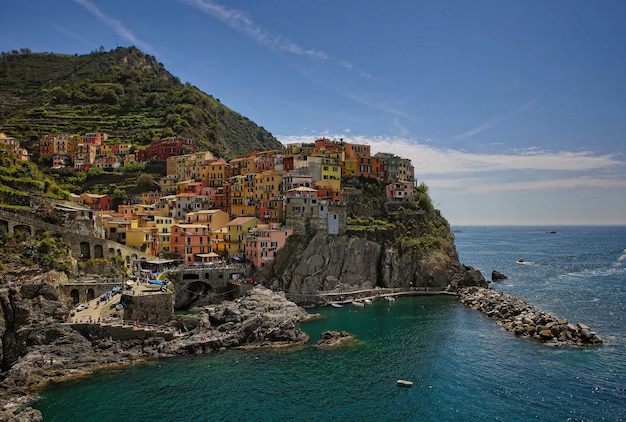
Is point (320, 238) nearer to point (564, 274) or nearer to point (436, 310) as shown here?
point (436, 310)

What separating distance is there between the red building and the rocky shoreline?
59.5 metres

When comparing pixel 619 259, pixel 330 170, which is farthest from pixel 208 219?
pixel 619 259

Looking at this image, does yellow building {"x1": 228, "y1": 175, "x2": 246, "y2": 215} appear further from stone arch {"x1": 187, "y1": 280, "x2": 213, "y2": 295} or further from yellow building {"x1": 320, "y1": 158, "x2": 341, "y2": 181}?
stone arch {"x1": 187, "y1": 280, "x2": 213, "y2": 295}

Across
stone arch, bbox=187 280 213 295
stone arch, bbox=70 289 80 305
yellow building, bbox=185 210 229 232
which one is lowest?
stone arch, bbox=187 280 213 295

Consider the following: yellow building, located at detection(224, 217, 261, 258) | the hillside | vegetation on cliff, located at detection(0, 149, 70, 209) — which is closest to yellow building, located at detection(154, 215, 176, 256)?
yellow building, located at detection(224, 217, 261, 258)

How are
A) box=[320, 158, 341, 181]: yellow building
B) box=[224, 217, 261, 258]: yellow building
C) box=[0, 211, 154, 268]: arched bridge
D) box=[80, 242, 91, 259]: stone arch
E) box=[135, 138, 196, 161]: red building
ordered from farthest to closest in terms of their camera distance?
box=[135, 138, 196, 161]: red building → box=[320, 158, 341, 181]: yellow building → box=[224, 217, 261, 258]: yellow building → box=[80, 242, 91, 259]: stone arch → box=[0, 211, 154, 268]: arched bridge

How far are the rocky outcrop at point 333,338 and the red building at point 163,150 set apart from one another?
65.5 m

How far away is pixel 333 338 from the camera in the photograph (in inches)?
1773

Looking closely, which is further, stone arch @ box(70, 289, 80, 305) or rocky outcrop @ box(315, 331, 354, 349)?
stone arch @ box(70, 289, 80, 305)

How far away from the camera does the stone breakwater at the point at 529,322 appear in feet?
145

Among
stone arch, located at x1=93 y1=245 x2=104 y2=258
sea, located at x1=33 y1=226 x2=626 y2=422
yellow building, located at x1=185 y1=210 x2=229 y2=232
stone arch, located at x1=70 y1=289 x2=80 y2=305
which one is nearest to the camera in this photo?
sea, located at x1=33 y1=226 x2=626 y2=422

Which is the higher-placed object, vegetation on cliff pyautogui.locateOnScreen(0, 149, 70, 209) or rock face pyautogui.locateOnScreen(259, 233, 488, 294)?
vegetation on cliff pyautogui.locateOnScreen(0, 149, 70, 209)

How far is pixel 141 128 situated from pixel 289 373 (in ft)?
310

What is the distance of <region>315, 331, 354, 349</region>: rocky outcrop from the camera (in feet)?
144
